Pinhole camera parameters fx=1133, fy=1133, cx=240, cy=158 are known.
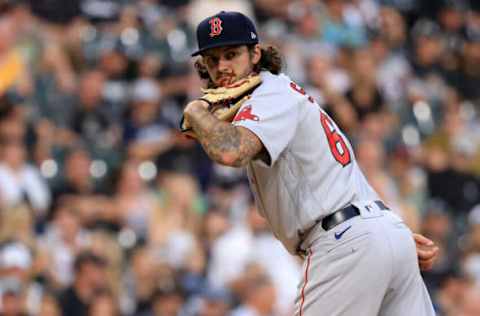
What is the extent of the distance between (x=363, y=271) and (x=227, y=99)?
910 millimetres

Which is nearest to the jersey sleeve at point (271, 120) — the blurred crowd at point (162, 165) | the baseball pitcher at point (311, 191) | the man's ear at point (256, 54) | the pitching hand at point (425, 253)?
the baseball pitcher at point (311, 191)

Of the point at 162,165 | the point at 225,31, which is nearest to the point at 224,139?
the point at 225,31

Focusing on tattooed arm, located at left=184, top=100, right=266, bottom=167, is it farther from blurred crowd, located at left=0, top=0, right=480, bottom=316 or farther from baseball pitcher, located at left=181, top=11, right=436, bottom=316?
blurred crowd, located at left=0, top=0, right=480, bottom=316

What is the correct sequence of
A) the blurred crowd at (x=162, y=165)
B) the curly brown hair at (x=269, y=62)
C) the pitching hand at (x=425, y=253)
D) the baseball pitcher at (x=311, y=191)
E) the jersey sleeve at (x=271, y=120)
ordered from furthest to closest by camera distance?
the blurred crowd at (x=162, y=165) → the pitching hand at (x=425, y=253) → the curly brown hair at (x=269, y=62) → the baseball pitcher at (x=311, y=191) → the jersey sleeve at (x=271, y=120)

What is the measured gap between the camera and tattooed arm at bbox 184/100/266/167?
443 cm

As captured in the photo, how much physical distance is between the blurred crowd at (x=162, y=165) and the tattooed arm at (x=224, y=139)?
13.0ft

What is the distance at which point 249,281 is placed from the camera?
30.2ft

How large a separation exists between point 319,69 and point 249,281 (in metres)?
3.45

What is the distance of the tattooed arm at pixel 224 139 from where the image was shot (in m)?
4.43

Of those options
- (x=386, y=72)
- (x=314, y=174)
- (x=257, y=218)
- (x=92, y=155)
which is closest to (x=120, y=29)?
(x=92, y=155)

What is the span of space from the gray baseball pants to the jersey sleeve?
468 mm

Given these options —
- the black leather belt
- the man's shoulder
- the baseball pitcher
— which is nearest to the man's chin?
the baseball pitcher

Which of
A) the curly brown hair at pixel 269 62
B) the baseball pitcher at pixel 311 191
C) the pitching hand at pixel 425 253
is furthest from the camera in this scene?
the pitching hand at pixel 425 253

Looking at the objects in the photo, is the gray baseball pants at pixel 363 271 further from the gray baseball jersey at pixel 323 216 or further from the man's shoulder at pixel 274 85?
the man's shoulder at pixel 274 85
